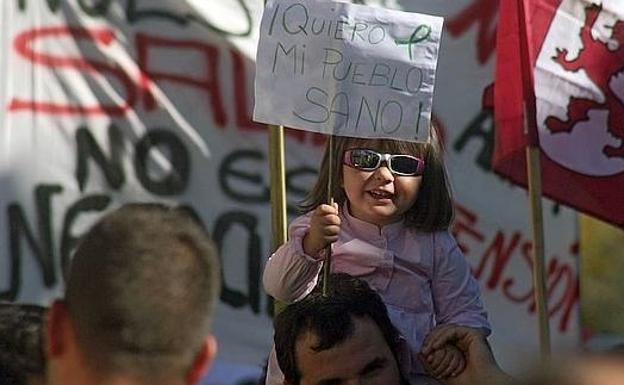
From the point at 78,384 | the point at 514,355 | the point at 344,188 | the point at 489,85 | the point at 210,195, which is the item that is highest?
the point at 514,355

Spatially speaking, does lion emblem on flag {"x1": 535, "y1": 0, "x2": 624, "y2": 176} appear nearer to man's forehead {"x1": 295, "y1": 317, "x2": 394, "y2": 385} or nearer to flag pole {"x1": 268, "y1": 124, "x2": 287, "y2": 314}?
flag pole {"x1": 268, "y1": 124, "x2": 287, "y2": 314}

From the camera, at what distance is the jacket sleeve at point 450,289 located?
3680mm


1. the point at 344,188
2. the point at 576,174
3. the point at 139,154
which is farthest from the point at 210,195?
the point at 344,188

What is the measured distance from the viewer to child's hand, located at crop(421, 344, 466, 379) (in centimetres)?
351

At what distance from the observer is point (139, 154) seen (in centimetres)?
589

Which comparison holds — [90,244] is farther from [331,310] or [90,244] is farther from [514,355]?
[331,310]

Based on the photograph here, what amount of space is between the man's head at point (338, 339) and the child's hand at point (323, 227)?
83 mm

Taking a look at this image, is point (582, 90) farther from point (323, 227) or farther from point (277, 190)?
point (323, 227)

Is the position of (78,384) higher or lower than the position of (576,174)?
higher

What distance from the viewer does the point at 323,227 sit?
3455 millimetres

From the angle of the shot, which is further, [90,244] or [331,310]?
[331,310]

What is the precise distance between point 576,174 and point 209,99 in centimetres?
138

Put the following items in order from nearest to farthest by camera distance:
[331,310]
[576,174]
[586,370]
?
1. [586,370]
2. [331,310]
3. [576,174]

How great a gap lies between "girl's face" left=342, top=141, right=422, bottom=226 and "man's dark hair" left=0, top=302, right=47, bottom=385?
96 centimetres
